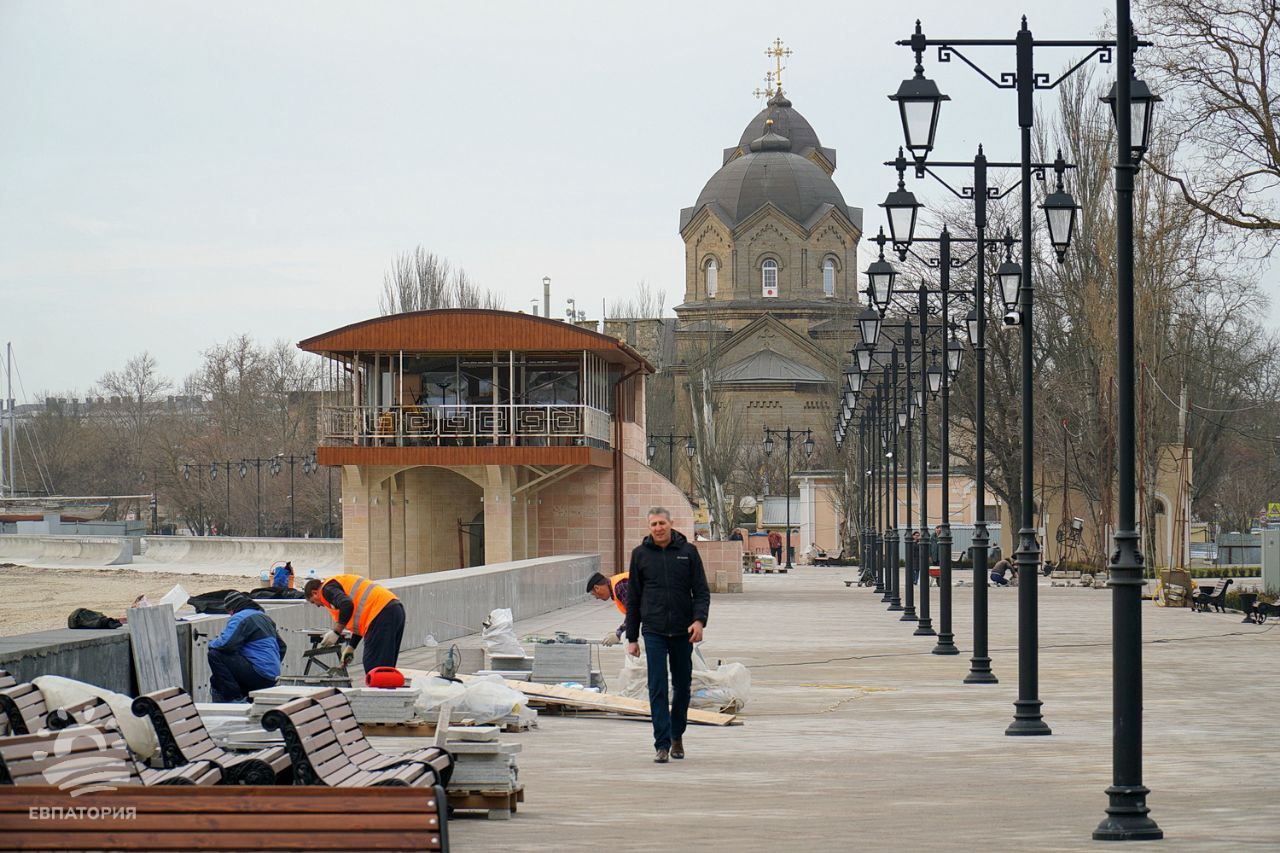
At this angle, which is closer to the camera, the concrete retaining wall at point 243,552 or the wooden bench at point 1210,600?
the wooden bench at point 1210,600

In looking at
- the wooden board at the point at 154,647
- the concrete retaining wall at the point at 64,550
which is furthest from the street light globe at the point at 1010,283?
the concrete retaining wall at the point at 64,550

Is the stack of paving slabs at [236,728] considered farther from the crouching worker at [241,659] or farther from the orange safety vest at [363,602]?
the orange safety vest at [363,602]

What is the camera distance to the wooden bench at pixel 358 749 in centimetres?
859

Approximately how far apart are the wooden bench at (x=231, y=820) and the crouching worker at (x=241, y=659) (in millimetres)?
6618

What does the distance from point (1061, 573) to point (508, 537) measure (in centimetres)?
2181

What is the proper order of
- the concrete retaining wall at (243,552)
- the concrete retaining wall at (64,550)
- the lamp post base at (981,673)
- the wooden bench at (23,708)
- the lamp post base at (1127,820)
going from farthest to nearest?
the concrete retaining wall at (64,550), the concrete retaining wall at (243,552), the lamp post base at (981,673), the lamp post base at (1127,820), the wooden bench at (23,708)

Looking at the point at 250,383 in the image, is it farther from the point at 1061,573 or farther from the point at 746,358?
the point at 1061,573

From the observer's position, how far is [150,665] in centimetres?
1235

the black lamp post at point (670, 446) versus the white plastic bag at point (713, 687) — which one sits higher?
the black lamp post at point (670, 446)

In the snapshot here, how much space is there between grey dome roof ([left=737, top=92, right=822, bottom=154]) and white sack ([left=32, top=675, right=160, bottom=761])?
105m

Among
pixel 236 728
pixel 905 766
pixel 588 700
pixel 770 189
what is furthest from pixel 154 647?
pixel 770 189

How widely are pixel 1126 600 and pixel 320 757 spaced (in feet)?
13.5

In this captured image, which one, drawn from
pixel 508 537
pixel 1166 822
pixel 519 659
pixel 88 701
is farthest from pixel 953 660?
pixel 508 537

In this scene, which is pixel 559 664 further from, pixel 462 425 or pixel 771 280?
pixel 771 280
